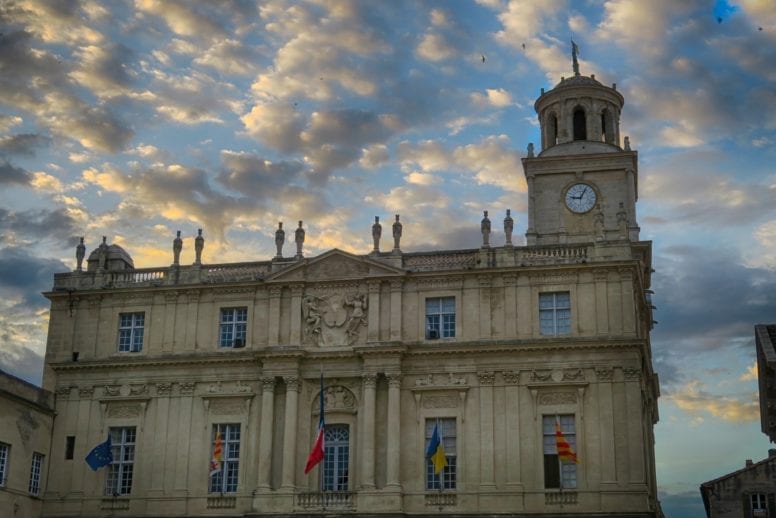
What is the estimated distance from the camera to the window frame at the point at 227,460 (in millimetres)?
44250

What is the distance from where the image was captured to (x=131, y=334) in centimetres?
4741

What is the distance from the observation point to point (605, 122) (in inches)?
2169

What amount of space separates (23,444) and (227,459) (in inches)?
329

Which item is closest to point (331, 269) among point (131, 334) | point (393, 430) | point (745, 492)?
point (393, 430)

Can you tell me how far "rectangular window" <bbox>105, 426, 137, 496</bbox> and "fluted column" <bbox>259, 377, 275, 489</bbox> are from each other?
19.3 feet

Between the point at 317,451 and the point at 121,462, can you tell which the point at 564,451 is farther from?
the point at 121,462

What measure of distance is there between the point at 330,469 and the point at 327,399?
2847 mm

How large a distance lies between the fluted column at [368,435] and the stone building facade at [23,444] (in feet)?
45.7

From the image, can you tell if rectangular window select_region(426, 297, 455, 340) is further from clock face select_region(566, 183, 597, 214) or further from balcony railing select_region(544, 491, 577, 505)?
clock face select_region(566, 183, 597, 214)

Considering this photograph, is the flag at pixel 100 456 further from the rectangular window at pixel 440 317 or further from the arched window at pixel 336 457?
the rectangular window at pixel 440 317

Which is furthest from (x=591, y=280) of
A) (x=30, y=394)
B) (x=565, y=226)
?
(x=30, y=394)

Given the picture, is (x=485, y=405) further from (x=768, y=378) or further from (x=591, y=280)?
(x=768, y=378)

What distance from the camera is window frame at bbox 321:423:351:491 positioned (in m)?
43.5

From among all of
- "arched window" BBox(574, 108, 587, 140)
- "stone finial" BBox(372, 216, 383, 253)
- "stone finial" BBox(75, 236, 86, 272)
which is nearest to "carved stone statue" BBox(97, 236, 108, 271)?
"stone finial" BBox(75, 236, 86, 272)
